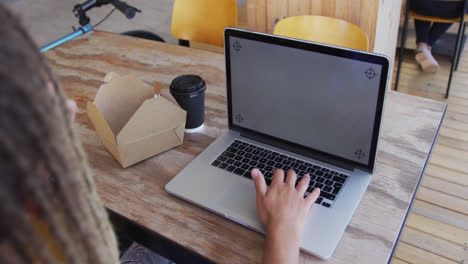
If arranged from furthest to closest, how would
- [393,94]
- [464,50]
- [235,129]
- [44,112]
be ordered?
[464,50], [393,94], [235,129], [44,112]

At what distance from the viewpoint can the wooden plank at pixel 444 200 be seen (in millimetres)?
1767

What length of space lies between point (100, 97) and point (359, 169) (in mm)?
665

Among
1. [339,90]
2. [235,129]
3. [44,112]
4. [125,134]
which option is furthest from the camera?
[235,129]

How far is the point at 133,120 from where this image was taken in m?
0.93

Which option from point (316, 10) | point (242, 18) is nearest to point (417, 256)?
point (316, 10)

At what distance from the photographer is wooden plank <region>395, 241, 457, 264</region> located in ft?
5.08

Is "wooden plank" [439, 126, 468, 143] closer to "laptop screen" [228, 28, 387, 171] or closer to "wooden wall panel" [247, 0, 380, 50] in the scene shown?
"wooden wall panel" [247, 0, 380, 50]

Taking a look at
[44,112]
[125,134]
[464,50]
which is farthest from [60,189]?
[464,50]

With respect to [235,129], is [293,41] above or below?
above

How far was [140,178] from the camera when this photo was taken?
97 cm

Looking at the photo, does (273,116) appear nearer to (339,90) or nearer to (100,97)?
(339,90)

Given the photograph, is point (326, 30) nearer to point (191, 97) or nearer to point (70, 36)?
point (191, 97)

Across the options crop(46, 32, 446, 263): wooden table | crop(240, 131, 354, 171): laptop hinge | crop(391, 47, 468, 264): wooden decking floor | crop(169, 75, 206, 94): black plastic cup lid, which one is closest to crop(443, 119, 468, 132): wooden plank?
crop(391, 47, 468, 264): wooden decking floor

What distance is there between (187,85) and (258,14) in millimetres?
1200
